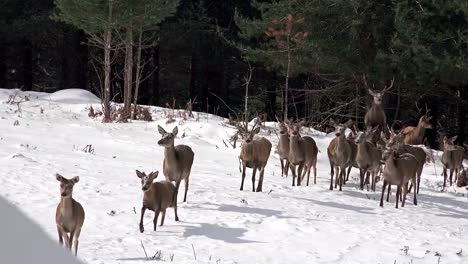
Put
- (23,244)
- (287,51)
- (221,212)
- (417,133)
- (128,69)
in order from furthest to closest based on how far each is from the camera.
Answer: (287,51)
(128,69)
(417,133)
(221,212)
(23,244)

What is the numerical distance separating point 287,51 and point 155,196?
1285 cm

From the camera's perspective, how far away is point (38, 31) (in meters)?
28.8

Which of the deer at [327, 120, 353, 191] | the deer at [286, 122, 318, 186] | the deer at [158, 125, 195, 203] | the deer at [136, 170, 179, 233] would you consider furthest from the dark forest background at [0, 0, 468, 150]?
the deer at [136, 170, 179, 233]

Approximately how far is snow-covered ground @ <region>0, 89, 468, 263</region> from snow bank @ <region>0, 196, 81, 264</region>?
0.04m

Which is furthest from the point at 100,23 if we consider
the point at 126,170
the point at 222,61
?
the point at 222,61

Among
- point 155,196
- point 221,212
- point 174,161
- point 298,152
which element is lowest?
point 221,212

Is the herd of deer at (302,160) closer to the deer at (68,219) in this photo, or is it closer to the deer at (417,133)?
the deer at (68,219)

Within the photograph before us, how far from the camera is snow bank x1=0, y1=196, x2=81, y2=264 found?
90.9 inches

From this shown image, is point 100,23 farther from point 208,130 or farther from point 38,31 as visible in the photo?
point 38,31

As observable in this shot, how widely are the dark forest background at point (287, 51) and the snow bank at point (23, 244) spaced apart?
14409mm

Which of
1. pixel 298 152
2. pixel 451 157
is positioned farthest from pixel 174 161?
pixel 451 157

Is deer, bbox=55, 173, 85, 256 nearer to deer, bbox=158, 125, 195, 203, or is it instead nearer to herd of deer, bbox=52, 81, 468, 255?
herd of deer, bbox=52, 81, 468, 255

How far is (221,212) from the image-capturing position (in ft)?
29.0

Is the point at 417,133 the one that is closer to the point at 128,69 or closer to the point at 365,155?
the point at 365,155
